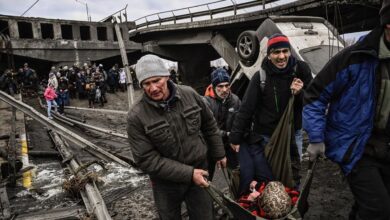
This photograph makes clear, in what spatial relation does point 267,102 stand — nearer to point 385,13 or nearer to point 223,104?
point 223,104

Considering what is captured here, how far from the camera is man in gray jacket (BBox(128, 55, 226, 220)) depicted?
8.10 feet

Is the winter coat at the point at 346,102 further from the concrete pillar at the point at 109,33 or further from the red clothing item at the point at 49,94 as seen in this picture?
the concrete pillar at the point at 109,33

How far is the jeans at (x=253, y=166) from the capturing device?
10.5 ft

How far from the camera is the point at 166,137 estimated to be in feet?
8.18

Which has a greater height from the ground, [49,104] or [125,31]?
[125,31]

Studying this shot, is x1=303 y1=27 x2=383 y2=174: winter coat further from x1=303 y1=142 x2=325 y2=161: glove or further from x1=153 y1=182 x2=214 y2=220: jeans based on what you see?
x1=153 y1=182 x2=214 y2=220: jeans

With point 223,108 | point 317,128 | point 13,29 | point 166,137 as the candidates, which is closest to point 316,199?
point 223,108

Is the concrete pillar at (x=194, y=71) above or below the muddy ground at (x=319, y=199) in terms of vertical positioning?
above

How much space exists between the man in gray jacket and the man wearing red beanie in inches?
27.8

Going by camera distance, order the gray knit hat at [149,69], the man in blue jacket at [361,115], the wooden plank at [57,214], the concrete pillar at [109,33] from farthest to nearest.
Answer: the concrete pillar at [109,33] → the wooden plank at [57,214] → the gray knit hat at [149,69] → the man in blue jacket at [361,115]

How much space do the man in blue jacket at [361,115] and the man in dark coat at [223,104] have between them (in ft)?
4.38

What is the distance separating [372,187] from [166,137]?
5.20ft

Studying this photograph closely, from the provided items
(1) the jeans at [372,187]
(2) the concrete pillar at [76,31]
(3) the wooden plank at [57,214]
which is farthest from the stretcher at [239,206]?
(2) the concrete pillar at [76,31]

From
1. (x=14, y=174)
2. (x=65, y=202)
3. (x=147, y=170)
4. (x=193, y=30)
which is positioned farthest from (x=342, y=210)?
(x=193, y=30)
